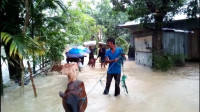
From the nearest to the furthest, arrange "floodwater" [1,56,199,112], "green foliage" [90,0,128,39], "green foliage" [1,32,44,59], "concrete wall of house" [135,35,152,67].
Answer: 1. "green foliage" [1,32,44,59]
2. "floodwater" [1,56,199,112]
3. "concrete wall of house" [135,35,152,67]
4. "green foliage" [90,0,128,39]

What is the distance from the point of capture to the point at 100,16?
20.9 meters

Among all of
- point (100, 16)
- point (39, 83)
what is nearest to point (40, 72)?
point (39, 83)

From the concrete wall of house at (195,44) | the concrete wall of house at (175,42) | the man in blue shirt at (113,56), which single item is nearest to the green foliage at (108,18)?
the concrete wall of house at (195,44)

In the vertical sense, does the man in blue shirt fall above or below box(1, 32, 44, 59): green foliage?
below

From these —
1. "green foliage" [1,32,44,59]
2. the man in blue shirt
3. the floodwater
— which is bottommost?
the floodwater

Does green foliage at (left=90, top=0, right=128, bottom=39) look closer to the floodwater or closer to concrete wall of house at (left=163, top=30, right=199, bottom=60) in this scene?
concrete wall of house at (left=163, top=30, right=199, bottom=60)

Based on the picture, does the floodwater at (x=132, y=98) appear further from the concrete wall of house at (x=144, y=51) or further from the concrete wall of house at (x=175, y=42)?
the concrete wall of house at (x=144, y=51)

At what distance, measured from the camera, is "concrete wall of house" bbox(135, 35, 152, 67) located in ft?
34.9

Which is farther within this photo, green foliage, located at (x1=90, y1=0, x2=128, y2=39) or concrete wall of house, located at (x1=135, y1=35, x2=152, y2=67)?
green foliage, located at (x1=90, y1=0, x2=128, y2=39)

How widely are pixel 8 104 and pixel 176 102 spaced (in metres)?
4.21

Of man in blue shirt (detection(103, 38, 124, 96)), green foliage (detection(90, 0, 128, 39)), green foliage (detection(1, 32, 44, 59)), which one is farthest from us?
green foliage (detection(90, 0, 128, 39))

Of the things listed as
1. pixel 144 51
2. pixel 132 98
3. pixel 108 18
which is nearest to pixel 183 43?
pixel 144 51

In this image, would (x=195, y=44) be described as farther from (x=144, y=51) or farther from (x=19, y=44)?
(x=19, y=44)

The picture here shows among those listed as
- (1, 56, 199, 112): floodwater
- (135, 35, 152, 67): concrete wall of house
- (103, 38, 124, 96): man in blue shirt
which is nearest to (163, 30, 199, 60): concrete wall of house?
(135, 35, 152, 67): concrete wall of house
